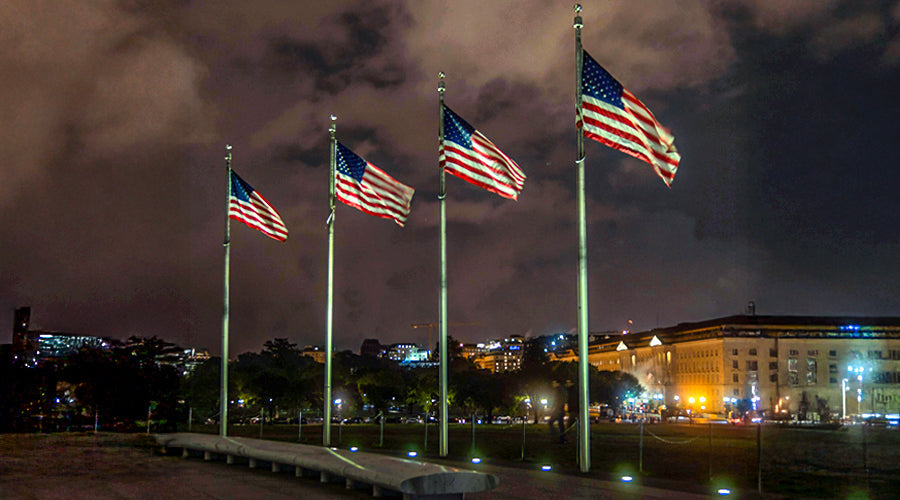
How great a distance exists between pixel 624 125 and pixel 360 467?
10.8 meters

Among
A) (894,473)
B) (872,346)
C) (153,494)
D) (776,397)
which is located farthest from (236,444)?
(872,346)

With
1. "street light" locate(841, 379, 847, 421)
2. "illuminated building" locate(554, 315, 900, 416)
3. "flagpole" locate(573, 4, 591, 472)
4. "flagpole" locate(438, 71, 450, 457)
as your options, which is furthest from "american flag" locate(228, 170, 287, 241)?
"illuminated building" locate(554, 315, 900, 416)

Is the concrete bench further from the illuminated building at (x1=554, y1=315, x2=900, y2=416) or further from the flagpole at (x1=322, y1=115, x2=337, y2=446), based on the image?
the illuminated building at (x1=554, y1=315, x2=900, y2=416)

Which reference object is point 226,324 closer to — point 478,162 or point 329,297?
point 329,297

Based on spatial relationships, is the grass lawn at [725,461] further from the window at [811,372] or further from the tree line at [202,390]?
the window at [811,372]

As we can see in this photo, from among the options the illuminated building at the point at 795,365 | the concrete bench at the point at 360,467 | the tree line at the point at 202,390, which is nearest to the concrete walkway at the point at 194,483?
the concrete bench at the point at 360,467

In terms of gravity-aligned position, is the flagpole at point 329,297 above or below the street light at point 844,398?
above

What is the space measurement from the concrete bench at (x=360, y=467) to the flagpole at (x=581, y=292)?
16.3 ft

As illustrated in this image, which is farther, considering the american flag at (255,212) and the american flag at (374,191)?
the american flag at (255,212)

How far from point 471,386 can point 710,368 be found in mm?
88836

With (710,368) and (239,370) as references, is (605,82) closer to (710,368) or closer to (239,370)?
(239,370)

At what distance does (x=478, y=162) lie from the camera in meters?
28.1

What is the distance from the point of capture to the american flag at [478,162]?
1086 inches

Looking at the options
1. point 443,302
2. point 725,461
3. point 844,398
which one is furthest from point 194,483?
point 844,398
